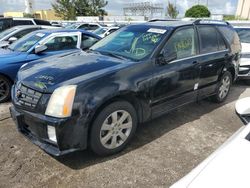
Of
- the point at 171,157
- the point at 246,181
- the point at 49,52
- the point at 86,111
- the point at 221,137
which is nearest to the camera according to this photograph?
the point at 246,181

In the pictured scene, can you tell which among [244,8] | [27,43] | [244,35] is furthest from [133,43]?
[244,8]

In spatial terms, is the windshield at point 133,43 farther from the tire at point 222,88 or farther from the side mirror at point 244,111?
the tire at point 222,88

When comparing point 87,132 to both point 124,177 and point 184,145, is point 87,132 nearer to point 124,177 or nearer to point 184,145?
point 124,177

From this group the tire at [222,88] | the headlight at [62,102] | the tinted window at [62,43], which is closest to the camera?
the headlight at [62,102]

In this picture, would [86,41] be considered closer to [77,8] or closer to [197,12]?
[197,12]

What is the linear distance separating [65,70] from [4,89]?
2.73m

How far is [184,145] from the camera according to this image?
12.1 feet

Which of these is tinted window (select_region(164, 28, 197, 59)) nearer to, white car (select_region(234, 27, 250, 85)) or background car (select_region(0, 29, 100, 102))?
background car (select_region(0, 29, 100, 102))

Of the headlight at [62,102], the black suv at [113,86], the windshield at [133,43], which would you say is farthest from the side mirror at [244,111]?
the headlight at [62,102]

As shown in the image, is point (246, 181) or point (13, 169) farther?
point (13, 169)

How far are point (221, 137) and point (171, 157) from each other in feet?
3.56

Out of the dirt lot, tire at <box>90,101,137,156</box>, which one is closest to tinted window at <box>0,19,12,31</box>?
the dirt lot

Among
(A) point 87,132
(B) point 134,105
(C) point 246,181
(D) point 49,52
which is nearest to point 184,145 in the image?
(B) point 134,105

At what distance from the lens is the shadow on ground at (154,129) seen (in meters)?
3.26
